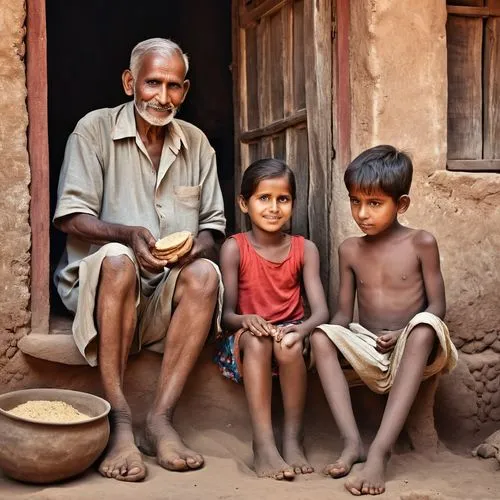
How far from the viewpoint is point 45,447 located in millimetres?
2672

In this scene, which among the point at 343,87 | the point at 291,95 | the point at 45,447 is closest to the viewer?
the point at 45,447

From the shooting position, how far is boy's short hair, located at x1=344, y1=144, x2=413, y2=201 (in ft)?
10.6

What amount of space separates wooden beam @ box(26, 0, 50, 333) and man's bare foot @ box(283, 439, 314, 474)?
3.69 ft

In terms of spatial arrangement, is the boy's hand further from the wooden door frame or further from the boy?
the wooden door frame

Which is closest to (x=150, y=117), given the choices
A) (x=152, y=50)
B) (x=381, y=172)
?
(x=152, y=50)

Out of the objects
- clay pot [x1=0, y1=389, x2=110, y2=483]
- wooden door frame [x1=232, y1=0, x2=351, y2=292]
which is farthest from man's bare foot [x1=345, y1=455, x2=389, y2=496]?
wooden door frame [x1=232, y1=0, x2=351, y2=292]

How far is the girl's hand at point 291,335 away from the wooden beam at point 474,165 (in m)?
1.23

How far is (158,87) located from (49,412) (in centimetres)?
146

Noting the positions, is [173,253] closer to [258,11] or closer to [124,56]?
[258,11]

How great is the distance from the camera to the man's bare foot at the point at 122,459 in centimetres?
281

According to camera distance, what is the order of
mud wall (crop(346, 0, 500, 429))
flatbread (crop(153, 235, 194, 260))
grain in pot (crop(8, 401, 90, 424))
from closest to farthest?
grain in pot (crop(8, 401, 90, 424)), flatbread (crop(153, 235, 194, 260)), mud wall (crop(346, 0, 500, 429))

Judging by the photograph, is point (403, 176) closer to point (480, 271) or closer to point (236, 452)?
point (480, 271)

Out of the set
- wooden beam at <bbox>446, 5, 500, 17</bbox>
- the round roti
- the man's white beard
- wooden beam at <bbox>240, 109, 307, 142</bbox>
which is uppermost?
wooden beam at <bbox>446, 5, 500, 17</bbox>

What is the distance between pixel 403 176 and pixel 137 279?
114 cm
